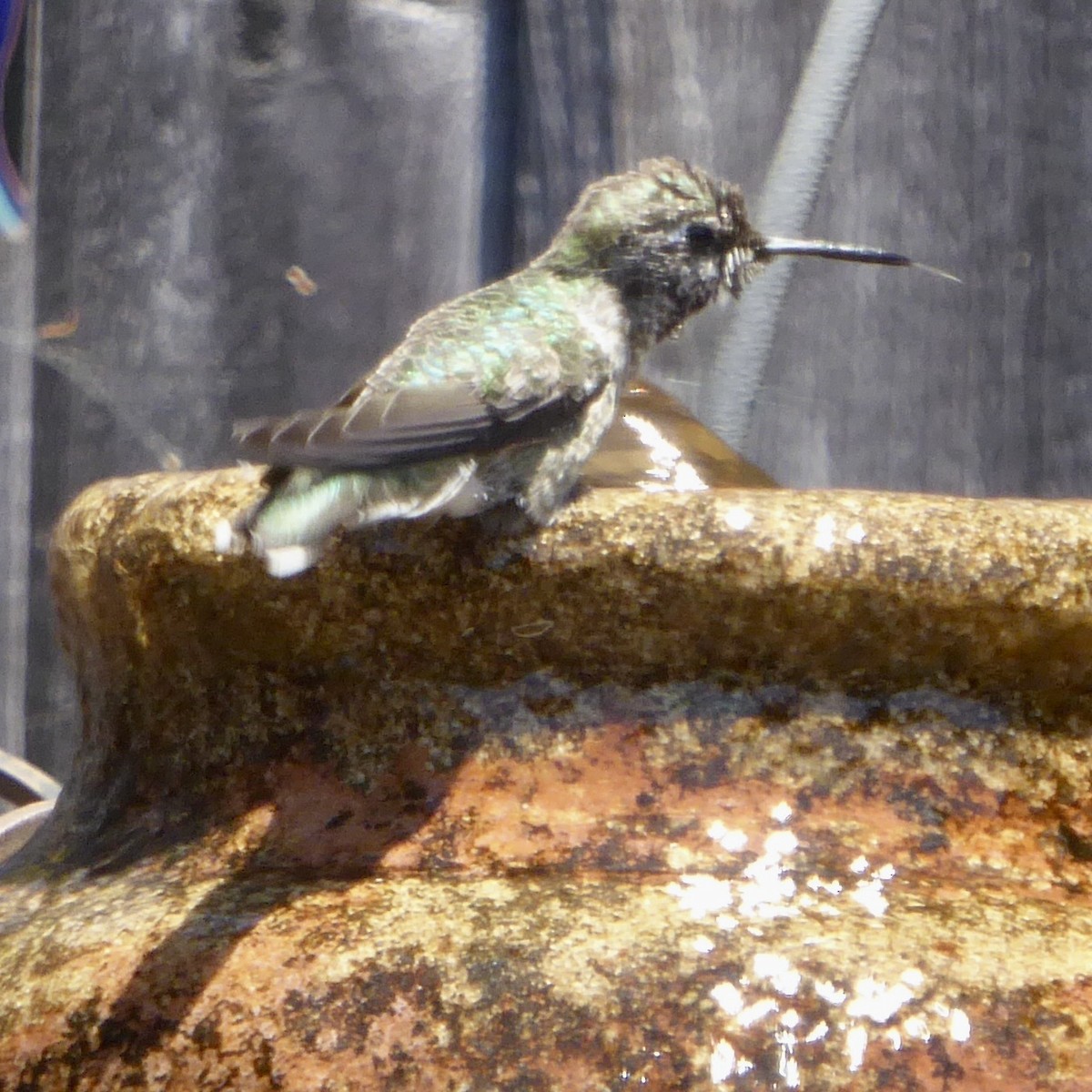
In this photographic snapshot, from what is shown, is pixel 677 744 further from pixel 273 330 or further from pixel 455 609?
pixel 273 330

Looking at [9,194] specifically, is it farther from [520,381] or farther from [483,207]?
[520,381]

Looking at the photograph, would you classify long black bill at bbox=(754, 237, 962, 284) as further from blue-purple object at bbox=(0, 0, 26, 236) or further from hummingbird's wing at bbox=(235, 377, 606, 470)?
blue-purple object at bbox=(0, 0, 26, 236)

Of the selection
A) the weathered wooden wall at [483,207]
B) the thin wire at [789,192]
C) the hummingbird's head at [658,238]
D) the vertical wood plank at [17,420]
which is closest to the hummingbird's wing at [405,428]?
the hummingbird's head at [658,238]

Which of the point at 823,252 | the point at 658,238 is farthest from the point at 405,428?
the point at 823,252

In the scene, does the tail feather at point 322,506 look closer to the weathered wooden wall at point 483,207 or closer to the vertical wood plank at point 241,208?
the weathered wooden wall at point 483,207

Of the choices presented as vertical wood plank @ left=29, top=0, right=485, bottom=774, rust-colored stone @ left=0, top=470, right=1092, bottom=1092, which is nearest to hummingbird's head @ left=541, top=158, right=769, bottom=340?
rust-colored stone @ left=0, top=470, right=1092, bottom=1092

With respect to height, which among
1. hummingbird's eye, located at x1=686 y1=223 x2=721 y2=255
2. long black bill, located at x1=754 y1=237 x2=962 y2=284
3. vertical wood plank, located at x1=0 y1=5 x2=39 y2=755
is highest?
hummingbird's eye, located at x1=686 y1=223 x2=721 y2=255
